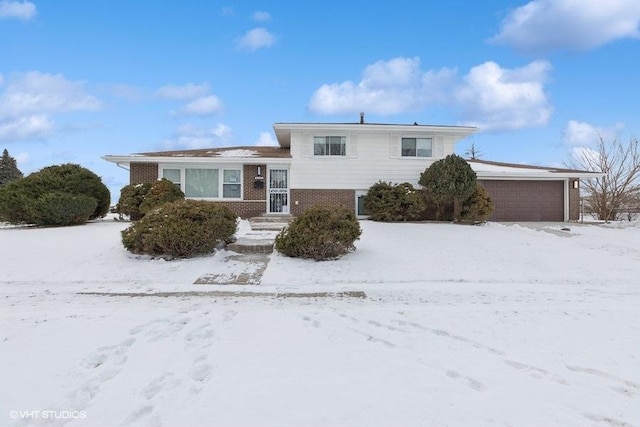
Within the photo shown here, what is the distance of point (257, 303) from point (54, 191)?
453 inches

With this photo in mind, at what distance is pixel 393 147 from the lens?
18031 millimetres

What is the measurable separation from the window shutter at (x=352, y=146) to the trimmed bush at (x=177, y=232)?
9836mm

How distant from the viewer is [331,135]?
17.9m

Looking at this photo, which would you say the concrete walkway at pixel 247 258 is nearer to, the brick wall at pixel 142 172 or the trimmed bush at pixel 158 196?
the trimmed bush at pixel 158 196

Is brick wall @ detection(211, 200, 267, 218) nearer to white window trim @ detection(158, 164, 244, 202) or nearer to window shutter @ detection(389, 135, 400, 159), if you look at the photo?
white window trim @ detection(158, 164, 244, 202)

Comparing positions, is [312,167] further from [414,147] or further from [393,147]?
[414,147]

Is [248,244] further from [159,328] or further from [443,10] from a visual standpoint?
[443,10]

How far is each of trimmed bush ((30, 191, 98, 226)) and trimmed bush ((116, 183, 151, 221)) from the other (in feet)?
4.93

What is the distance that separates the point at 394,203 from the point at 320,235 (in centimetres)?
831

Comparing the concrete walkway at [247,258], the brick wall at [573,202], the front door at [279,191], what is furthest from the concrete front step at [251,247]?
the brick wall at [573,202]

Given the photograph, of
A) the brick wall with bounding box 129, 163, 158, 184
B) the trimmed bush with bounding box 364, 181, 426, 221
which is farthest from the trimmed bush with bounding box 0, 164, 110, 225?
the trimmed bush with bounding box 364, 181, 426, 221

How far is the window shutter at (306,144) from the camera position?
701 inches

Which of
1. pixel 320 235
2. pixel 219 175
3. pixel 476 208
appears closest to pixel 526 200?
pixel 476 208

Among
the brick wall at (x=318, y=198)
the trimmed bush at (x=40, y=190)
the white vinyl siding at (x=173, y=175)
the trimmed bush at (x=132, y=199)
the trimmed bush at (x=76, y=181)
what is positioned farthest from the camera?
the brick wall at (x=318, y=198)
